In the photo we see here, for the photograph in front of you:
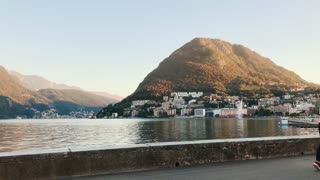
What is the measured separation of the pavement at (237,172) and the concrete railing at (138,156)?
0.24 metres

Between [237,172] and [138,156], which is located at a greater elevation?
[138,156]

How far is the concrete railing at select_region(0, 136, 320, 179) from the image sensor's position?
28.0 feet

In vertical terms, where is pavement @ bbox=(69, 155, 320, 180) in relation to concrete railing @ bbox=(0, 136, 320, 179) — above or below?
below

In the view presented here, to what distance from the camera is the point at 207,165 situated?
34.2ft

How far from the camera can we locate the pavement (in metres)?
8.84

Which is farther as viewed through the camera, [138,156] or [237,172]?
[138,156]

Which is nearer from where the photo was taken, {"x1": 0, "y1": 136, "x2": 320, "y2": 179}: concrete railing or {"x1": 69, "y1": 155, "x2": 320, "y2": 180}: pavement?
{"x1": 0, "y1": 136, "x2": 320, "y2": 179}: concrete railing

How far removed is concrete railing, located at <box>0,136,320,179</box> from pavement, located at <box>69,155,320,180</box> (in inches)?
9.6

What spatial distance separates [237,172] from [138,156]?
2149 millimetres

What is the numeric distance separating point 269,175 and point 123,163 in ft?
9.99

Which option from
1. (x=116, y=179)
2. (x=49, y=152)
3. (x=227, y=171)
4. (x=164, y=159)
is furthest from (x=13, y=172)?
(x=227, y=171)

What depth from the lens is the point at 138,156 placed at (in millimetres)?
9758

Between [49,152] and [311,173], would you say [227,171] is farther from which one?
[49,152]

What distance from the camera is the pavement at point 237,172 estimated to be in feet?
29.0
